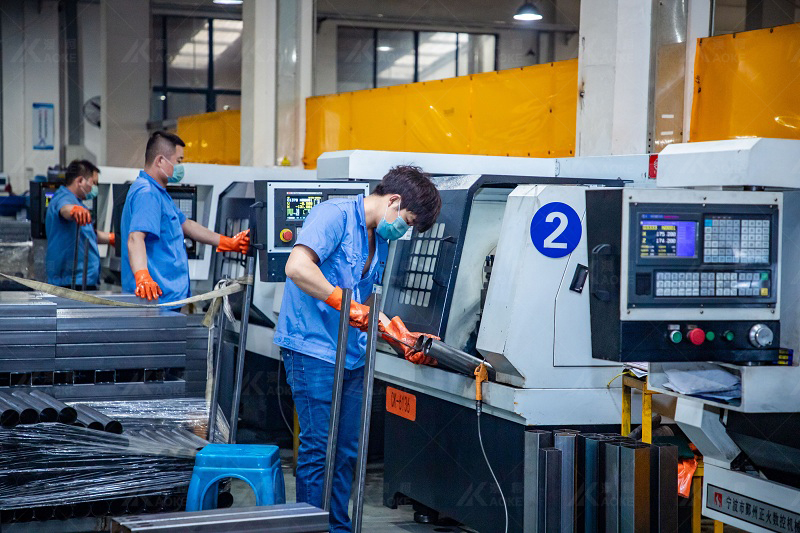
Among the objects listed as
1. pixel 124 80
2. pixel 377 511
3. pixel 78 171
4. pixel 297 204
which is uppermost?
pixel 124 80

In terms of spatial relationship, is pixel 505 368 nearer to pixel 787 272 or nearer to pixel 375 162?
pixel 787 272

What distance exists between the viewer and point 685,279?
2348 mm

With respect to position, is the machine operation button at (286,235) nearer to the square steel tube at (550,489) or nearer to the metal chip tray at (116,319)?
the metal chip tray at (116,319)

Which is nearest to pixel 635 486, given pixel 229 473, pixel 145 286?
pixel 229 473

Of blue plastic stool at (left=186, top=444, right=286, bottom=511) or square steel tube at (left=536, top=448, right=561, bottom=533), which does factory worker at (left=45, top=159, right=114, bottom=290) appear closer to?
blue plastic stool at (left=186, top=444, right=286, bottom=511)

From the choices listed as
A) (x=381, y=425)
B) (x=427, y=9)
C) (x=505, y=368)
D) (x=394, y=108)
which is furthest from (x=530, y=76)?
(x=427, y=9)

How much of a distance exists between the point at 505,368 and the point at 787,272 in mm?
948

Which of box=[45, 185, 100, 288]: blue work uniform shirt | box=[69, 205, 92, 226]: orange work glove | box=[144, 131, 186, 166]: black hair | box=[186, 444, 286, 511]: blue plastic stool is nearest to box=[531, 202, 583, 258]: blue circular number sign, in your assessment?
box=[186, 444, 286, 511]: blue plastic stool

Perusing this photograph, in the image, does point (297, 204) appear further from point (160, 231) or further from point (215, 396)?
point (215, 396)

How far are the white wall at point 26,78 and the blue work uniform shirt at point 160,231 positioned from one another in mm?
13484

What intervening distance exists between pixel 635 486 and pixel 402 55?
1479 cm

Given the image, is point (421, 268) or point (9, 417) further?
point (421, 268)

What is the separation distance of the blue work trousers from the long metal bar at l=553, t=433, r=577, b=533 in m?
0.79

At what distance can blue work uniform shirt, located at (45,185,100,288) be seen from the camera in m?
6.53
